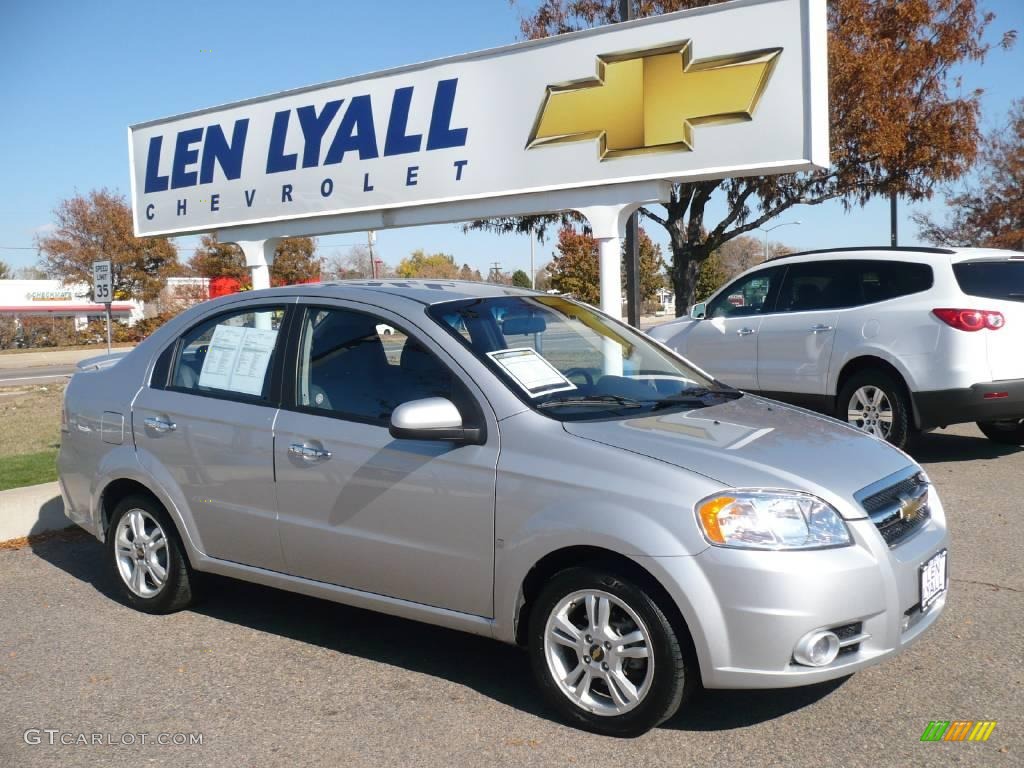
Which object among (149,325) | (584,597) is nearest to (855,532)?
(584,597)

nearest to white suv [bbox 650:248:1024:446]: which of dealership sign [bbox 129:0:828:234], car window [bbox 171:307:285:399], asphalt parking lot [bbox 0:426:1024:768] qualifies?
dealership sign [bbox 129:0:828:234]

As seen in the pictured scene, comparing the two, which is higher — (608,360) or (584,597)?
(608,360)

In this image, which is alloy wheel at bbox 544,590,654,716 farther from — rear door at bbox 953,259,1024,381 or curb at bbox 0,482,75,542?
rear door at bbox 953,259,1024,381

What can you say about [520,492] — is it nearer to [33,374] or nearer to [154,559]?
[154,559]

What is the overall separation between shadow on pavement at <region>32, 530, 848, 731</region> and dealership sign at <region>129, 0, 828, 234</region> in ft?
17.8

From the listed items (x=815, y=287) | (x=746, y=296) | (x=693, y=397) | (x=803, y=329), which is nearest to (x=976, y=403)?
(x=803, y=329)

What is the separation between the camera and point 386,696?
13.9ft

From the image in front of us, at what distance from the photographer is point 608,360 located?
4770mm

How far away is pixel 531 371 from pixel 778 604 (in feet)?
4.78

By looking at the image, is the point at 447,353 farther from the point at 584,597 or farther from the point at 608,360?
the point at 584,597

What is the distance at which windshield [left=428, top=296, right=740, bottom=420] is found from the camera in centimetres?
421

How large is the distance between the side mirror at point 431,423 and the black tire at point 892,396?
559 centimetres

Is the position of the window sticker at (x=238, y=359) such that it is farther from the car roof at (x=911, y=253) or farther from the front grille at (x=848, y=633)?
the car roof at (x=911, y=253)

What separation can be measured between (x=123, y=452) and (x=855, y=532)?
377cm
